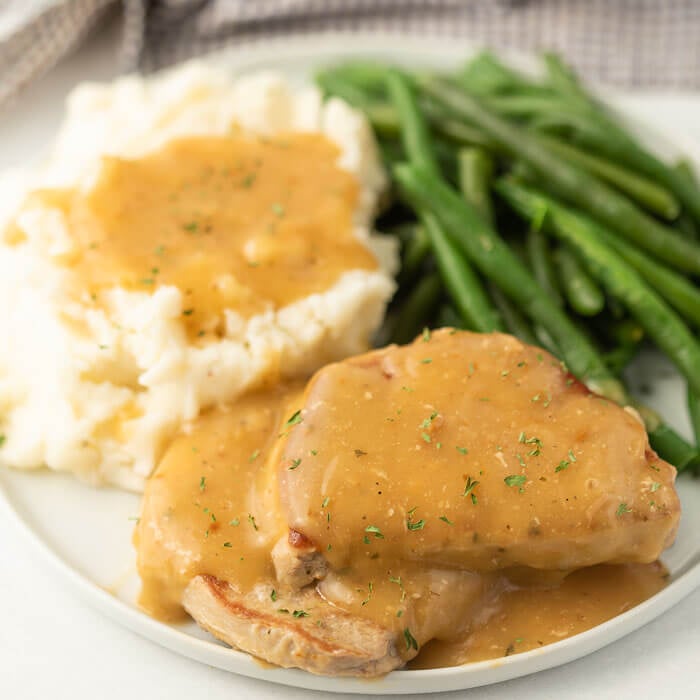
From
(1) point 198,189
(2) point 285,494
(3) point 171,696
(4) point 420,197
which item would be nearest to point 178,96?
(1) point 198,189

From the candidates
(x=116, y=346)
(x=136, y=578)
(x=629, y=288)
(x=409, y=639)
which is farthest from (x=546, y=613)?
(x=116, y=346)

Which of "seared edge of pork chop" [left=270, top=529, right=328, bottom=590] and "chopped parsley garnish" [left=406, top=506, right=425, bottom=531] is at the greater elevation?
"chopped parsley garnish" [left=406, top=506, right=425, bottom=531]

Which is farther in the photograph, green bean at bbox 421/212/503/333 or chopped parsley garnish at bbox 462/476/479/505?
green bean at bbox 421/212/503/333

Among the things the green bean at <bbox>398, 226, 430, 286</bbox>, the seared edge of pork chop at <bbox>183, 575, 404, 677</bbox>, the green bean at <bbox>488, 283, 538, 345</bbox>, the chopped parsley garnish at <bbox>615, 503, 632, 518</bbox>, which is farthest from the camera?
the green bean at <bbox>398, 226, 430, 286</bbox>

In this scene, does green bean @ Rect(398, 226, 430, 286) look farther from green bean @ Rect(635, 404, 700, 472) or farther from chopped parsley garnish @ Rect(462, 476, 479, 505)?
chopped parsley garnish @ Rect(462, 476, 479, 505)

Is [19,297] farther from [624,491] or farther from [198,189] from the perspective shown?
[624,491]

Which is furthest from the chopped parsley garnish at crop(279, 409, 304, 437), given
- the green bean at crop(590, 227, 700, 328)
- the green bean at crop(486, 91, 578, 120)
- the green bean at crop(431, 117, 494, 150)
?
the green bean at crop(486, 91, 578, 120)

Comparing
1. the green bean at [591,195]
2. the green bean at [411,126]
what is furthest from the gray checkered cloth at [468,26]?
the green bean at [591,195]
